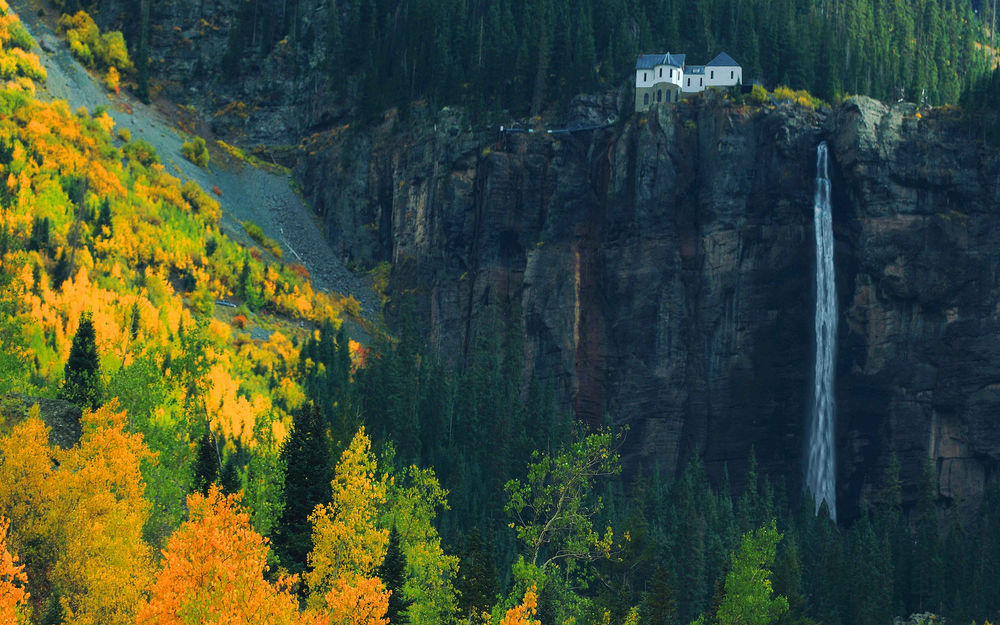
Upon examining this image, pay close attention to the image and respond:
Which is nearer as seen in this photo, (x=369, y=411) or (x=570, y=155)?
(x=369, y=411)

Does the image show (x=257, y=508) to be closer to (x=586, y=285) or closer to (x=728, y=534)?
(x=728, y=534)

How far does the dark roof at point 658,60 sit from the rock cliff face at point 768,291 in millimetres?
6504

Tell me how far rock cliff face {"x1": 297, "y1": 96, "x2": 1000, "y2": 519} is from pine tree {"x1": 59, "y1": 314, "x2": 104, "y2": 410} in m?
67.1

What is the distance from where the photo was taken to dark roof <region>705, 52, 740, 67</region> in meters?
184

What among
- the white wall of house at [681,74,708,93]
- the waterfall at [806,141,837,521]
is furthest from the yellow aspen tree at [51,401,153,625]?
the white wall of house at [681,74,708,93]

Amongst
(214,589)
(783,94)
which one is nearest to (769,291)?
(783,94)

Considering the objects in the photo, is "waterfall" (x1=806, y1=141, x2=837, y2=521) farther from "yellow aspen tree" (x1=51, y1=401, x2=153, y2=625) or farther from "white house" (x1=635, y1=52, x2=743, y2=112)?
"yellow aspen tree" (x1=51, y1=401, x2=153, y2=625)

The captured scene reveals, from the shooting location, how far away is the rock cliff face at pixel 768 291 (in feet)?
557

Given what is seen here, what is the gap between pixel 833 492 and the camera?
564 ft

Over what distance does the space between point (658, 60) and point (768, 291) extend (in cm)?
2863

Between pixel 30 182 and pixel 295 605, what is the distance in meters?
103

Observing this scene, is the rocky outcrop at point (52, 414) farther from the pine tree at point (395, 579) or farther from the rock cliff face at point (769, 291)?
the rock cliff face at point (769, 291)

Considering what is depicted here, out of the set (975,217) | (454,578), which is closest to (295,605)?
(454,578)

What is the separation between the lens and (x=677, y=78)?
184 m
